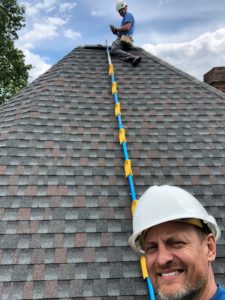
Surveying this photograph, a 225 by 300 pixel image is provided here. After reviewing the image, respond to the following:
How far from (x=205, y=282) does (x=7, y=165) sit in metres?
3.50

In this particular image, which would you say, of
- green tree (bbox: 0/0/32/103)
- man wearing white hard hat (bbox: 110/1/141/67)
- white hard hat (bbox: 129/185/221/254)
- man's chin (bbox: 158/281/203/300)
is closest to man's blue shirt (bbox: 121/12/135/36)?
man wearing white hard hat (bbox: 110/1/141/67)

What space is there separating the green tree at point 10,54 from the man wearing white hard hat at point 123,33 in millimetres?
12308

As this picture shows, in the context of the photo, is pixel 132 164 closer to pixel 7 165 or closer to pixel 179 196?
pixel 7 165

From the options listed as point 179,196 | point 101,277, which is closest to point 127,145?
point 101,277

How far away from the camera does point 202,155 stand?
16.0 ft

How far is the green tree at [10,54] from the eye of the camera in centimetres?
1778

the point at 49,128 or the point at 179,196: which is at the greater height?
the point at 179,196

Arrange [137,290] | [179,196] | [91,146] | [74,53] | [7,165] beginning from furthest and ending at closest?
[74,53] → [91,146] → [7,165] → [137,290] → [179,196]

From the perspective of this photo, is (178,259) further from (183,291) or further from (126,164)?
(126,164)

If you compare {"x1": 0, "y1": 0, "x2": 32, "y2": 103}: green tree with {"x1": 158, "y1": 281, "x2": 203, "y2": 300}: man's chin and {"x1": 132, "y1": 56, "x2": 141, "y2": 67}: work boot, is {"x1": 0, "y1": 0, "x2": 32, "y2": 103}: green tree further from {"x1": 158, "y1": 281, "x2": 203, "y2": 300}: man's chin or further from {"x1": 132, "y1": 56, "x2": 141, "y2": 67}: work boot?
{"x1": 158, "y1": 281, "x2": 203, "y2": 300}: man's chin

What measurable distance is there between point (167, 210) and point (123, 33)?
679 centimetres

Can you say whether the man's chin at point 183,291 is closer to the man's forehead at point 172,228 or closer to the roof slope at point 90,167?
the man's forehead at point 172,228

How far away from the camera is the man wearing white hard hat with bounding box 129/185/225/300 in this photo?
1.51m

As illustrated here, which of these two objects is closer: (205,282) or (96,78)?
(205,282)
